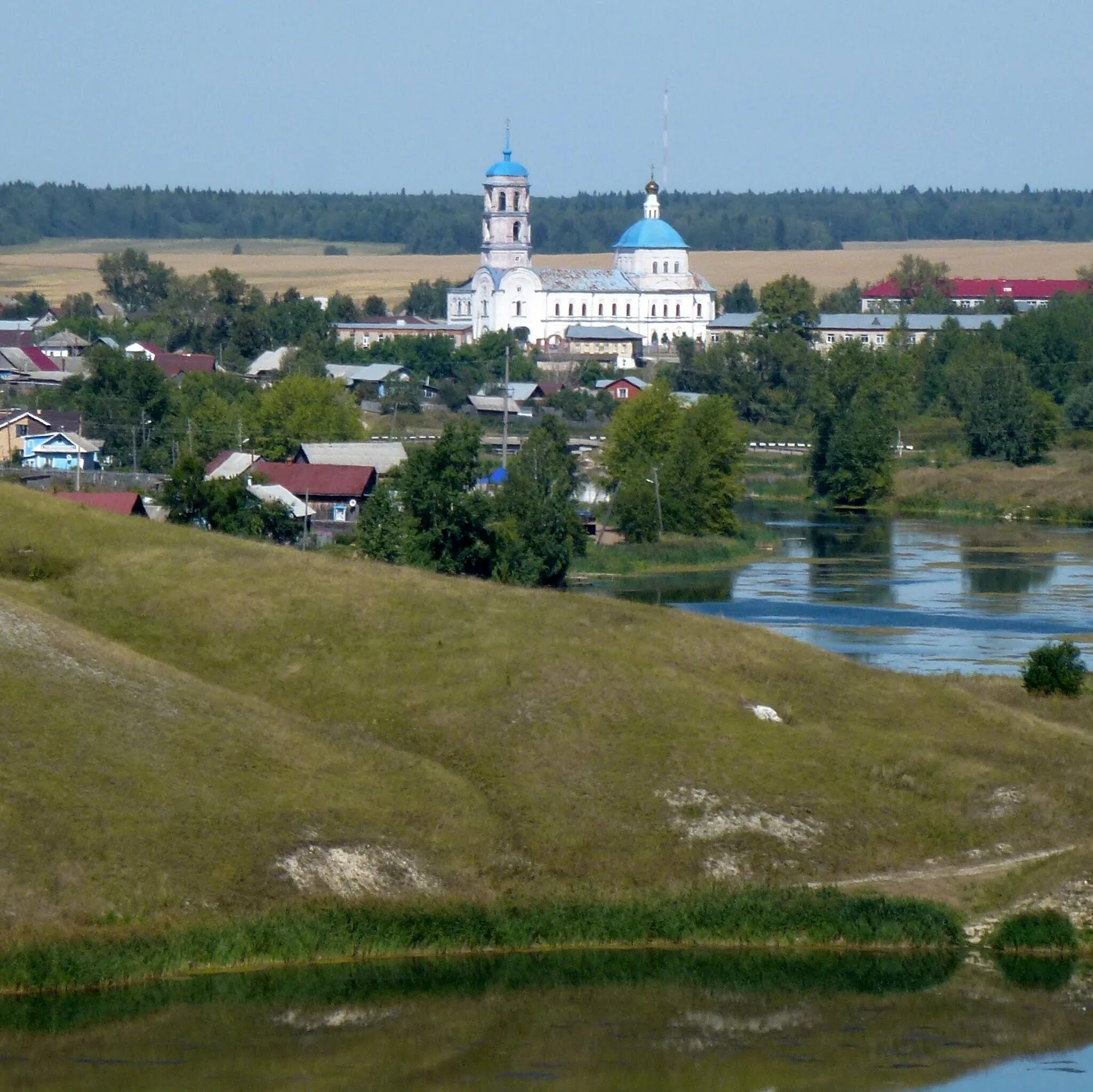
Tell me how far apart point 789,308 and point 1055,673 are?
302ft

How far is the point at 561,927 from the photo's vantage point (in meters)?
24.1

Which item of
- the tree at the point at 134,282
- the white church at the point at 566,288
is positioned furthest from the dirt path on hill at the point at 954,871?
the tree at the point at 134,282

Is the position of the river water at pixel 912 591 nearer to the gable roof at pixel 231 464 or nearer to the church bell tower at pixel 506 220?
the gable roof at pixel 231 464

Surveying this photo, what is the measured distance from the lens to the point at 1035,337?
106062 mm

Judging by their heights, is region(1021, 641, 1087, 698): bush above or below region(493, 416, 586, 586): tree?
above

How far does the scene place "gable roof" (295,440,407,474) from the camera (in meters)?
65.3

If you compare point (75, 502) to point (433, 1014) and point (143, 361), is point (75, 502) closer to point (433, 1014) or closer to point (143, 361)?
point (433, 1014)

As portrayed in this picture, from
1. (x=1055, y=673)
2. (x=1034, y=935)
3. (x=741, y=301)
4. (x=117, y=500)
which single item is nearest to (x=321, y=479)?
(x=117, y=500)

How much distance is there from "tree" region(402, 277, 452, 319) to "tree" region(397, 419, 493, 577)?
355ft

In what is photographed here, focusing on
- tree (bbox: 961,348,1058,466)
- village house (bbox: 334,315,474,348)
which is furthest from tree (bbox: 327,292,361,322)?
tree (bbox: 961,348,1058,466)

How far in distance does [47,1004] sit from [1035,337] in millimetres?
91134

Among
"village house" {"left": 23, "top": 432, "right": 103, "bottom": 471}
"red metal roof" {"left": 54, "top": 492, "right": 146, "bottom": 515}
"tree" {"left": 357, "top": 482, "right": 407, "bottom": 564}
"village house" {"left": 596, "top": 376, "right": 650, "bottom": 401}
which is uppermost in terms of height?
"red metal roof" {"left": 54, "top": 492, "right": 146, "bottom": 515}

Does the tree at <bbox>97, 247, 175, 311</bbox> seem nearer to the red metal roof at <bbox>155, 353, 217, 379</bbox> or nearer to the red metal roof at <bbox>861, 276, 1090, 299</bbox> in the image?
the red metal roof at <bbox>155, 353, 217, 379</bbox>

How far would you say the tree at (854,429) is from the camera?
77.8m
